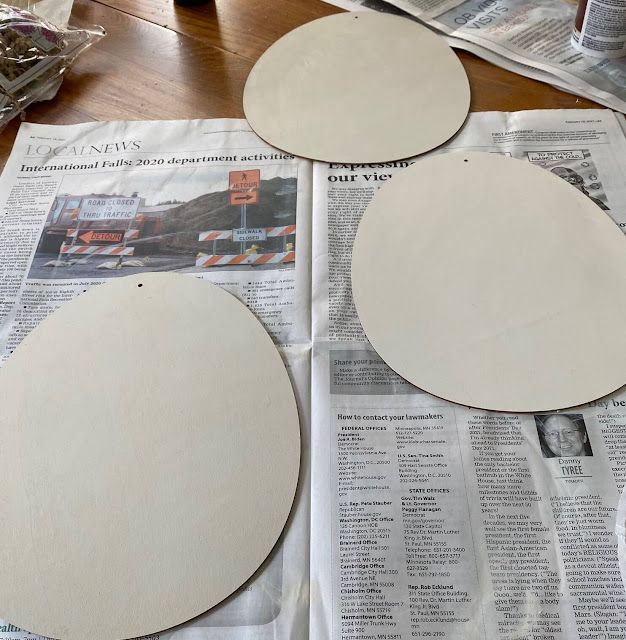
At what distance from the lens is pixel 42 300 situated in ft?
1.82

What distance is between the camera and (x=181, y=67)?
0.71 m

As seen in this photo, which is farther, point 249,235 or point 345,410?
point 249,235

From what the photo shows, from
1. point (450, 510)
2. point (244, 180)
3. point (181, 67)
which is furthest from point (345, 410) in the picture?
point (181, 67)

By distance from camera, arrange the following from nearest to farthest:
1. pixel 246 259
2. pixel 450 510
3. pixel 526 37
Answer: pixel 450 510 < pixel 246 259 < pixel 526 37

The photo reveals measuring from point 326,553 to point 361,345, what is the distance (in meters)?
0.17

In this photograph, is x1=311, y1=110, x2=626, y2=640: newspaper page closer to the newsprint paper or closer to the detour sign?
the newsprint paper

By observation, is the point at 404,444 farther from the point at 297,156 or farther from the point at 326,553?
the point at 297,156

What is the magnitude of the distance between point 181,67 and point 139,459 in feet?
1.58


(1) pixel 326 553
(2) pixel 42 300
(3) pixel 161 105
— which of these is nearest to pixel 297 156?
(3) pixel 161 105

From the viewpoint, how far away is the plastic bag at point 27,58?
65 cm

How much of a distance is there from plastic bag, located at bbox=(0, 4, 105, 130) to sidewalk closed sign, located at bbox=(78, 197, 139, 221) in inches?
6.7

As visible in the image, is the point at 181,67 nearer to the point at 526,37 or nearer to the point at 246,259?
the point at 246,259

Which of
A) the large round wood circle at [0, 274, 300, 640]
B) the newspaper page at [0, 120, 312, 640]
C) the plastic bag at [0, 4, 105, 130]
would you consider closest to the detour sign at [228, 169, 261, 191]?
the newspaper page at [0, 120, 312, 640]

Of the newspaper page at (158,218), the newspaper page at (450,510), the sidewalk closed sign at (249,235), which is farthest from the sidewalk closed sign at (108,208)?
the newspaper page at (450,510)
